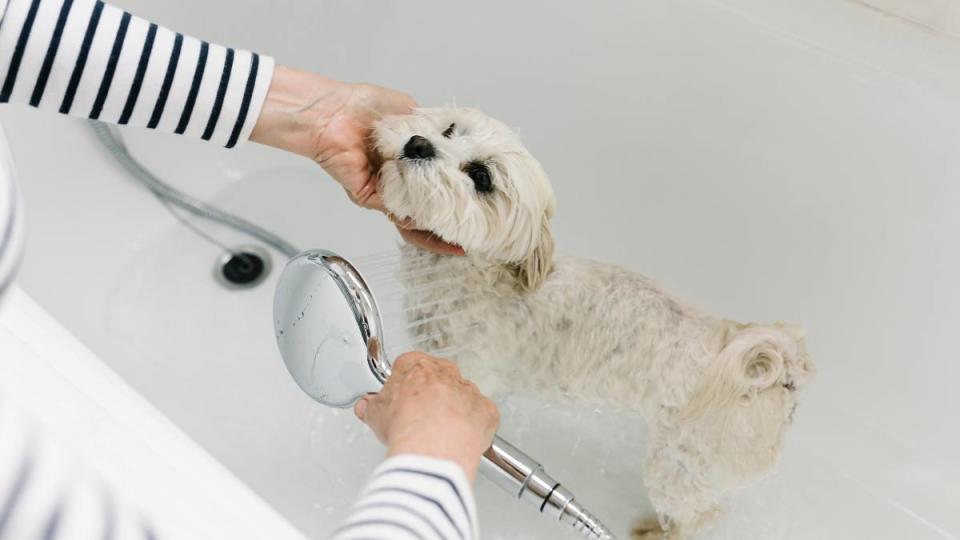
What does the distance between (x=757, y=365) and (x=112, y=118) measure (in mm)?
714

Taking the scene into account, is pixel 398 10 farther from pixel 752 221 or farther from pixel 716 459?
pixel 716 459

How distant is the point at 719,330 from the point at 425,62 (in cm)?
72

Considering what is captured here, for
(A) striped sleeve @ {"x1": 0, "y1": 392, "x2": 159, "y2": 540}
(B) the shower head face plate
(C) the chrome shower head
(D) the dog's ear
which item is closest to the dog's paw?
(C) the chrome shower head

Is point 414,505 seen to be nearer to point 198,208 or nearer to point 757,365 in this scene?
point 757,365

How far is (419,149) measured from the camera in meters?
0.79

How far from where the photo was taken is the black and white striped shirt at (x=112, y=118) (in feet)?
1.10

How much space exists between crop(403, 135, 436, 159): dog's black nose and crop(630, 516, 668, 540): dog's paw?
684 millimetres

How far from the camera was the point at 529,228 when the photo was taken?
0.85m

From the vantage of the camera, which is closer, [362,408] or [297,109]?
[362,408]

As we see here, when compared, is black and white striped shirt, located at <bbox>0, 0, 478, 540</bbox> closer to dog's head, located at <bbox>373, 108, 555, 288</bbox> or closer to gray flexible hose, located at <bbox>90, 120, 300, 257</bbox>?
dog's head, located at <bbox>373, 108, 555, 288</bbox>

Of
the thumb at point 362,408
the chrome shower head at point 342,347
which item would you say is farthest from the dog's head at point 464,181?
the thumb at point 362,408

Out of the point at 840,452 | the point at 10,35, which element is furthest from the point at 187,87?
the point at 840,452

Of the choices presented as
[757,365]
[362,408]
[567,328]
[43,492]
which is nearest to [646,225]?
[567,328]

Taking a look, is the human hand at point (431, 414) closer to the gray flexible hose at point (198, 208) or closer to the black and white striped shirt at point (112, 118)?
the black and white striped shirt at point (112, 118)
